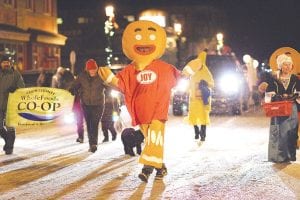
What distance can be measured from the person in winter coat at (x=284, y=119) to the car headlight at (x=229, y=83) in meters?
11.2

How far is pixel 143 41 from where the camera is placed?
9125mm

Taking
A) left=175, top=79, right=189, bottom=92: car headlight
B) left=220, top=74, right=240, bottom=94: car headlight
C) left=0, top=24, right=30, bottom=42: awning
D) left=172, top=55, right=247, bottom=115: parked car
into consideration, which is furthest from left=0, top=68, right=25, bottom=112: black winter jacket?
left=0, top=24, right=30, bottom=42: awning

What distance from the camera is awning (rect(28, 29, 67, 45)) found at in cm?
3219

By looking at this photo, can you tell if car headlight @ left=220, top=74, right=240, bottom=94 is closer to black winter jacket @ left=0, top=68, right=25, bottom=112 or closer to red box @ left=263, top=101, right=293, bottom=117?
black winter jacket @ left=0, top=68, right=25, bottom=112

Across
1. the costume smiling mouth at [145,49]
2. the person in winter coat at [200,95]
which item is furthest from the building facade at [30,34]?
the costume smiling mouth at [145,49]

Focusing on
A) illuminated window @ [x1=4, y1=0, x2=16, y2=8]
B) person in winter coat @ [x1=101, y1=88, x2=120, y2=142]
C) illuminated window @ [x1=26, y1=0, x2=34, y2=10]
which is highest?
illuminated window @ [x1=26, y1=0, x2=34, y2=10]

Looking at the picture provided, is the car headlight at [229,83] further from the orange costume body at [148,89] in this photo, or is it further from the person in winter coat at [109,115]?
the orange costume body at [148,89]

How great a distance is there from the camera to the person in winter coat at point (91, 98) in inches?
477

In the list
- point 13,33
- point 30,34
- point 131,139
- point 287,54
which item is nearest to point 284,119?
point 287,54

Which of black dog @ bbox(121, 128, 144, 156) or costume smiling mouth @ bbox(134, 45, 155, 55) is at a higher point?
costume smiling mouth @ bbox(134, 45, 155, 55)

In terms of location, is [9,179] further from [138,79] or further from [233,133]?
[233,133]

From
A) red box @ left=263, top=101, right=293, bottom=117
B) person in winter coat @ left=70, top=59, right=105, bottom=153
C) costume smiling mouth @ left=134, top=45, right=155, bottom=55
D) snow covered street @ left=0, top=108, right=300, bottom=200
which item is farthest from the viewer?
person in winter coat @ left=70, top=59, right=105, bottom=153

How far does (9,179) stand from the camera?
29.9 feet

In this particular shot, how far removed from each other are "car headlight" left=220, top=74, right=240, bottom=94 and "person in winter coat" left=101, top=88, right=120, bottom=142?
805 cm
